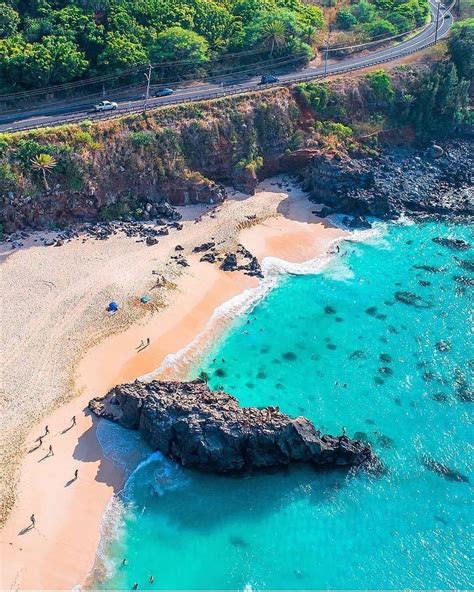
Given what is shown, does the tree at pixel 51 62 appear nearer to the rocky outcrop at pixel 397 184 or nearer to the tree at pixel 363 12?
the rocky outcrop at pixel 397 184

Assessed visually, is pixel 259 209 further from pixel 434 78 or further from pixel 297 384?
pixel 434 78

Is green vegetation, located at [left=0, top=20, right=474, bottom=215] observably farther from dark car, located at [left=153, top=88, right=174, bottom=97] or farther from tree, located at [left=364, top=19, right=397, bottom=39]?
tree, located at [left=364, top=19, right=397, bottom=39]

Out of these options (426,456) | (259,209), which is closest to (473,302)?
(426,456)

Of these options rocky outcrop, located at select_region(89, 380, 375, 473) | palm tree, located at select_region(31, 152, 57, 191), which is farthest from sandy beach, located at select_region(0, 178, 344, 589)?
palm tree, located at select_region(31, 152, 57, 191)

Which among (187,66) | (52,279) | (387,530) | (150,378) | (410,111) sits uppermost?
(187,66)

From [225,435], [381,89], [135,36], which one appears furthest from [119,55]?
[225,435]
